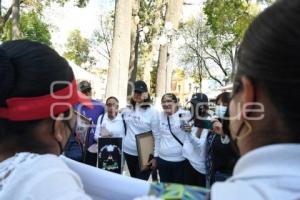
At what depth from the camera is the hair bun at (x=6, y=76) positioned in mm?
1362

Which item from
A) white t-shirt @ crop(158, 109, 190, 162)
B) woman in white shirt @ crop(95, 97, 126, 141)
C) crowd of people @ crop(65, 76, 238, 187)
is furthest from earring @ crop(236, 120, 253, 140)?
woman in white shirt @ crop(95, 97, 126, 141)

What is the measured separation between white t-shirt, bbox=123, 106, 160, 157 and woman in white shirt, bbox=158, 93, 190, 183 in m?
0.23

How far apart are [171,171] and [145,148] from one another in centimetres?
58

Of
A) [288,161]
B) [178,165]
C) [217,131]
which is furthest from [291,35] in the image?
[178,165]

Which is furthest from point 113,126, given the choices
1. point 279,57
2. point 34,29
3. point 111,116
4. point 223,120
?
point 34,29

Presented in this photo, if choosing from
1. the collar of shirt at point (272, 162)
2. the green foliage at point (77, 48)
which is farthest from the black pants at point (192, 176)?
the green foliage at point (77, 48)

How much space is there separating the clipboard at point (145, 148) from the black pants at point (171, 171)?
0.28 meters

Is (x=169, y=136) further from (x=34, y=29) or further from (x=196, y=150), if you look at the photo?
(x=34, y=29)

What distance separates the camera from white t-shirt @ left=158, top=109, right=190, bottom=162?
19.4 ft

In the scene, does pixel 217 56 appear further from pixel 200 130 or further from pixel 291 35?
pixel 291 35

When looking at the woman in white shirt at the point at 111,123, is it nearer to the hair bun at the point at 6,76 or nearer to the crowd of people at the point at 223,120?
the crowd of people at the point at 223,120

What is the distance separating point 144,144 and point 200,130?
1.22 m

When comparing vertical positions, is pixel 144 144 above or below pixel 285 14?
below

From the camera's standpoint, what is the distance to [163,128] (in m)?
6.16
